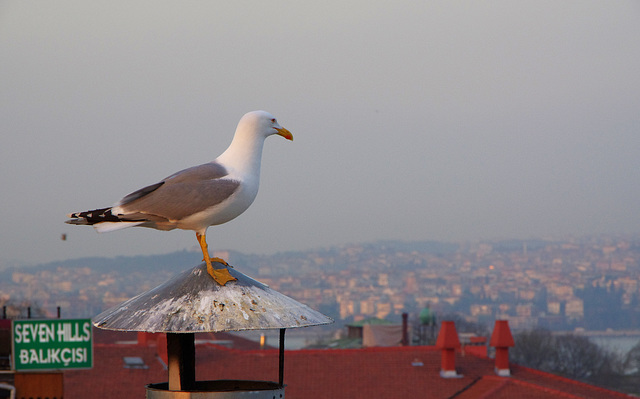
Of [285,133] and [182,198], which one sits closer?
[182,198]

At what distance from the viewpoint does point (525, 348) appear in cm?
9356

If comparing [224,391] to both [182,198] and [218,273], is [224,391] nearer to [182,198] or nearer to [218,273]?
[218,273]

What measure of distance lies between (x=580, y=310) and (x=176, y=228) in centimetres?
11924

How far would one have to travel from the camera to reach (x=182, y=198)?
19.3ft

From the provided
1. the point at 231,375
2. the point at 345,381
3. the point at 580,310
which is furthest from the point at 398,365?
the point at 580,310

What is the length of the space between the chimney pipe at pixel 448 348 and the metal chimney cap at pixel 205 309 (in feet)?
107

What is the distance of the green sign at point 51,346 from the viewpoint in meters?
24.4

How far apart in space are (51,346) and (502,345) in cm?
2065

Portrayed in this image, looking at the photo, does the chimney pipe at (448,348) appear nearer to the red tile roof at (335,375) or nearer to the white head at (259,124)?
the red tile roof at (335,375)

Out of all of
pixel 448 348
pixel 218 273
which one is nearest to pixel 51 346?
pixel 448 348

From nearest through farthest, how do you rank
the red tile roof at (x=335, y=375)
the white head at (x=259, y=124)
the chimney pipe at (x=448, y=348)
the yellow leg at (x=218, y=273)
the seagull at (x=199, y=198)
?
the yellow leg at (x=218, y=273) < the seagull at (x=199, y=198) < the white head at (x=259, y=124) < the red tile roof at (x=335, y=375) < the chimney pipe at (x=448, y=348)

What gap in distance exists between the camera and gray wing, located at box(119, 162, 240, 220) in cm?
587

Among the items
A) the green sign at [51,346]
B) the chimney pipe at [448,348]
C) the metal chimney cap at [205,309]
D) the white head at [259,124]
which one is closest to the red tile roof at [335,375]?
the chimney pipe at [448,348]

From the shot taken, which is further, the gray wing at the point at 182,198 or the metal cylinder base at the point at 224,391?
the gray wing at the point at 182,198
